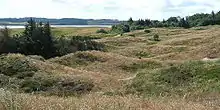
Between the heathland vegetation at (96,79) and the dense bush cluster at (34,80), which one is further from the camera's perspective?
the dense bush cluster at (34,80)

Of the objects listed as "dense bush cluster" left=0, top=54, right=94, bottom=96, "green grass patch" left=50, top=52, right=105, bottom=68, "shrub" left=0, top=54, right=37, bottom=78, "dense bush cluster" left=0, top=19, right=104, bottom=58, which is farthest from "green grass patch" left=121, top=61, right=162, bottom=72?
"dense bush cluster" left=0, top=19, right=104, bottom=58

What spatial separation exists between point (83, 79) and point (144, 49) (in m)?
39.0

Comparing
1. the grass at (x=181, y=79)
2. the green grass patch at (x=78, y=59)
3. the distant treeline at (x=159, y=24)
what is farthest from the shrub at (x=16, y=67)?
the distant treeline at (x=159, y=24)

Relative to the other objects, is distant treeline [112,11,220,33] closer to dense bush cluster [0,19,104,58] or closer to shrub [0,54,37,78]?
dense bush cluster [0,19,104,58]

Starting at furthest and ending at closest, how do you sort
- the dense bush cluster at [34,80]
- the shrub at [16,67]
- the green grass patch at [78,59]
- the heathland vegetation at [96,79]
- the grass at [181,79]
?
1. the green grass patch at [78,59]
2. the shrub at [16,67]
3. the dense bush cluster at [34,80]
4. the grass at [181,79]
5. the heathland vegetation at [96,79]

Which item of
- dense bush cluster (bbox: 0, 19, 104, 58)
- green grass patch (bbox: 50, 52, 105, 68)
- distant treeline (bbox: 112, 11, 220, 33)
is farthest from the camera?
distant treeline (bbox: 112, 11, 220, 33)

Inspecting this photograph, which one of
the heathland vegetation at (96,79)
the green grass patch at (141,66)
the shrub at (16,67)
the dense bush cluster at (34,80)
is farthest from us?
the green grass patch at (141,66)

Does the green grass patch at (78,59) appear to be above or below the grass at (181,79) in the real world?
below

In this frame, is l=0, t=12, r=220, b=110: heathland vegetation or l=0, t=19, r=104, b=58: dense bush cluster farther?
l=0, t=19, r=104, b=58: dense bush cluster

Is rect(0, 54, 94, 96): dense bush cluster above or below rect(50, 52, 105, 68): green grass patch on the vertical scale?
above

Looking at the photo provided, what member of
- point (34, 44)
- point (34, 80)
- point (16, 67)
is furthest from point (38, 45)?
point (34, 80)

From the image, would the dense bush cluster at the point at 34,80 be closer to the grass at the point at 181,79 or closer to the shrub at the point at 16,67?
the shrub at the point at 16,67

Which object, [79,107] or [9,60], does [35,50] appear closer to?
[9,60]

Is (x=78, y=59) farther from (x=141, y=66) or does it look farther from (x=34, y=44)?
(x=34, y=44)
